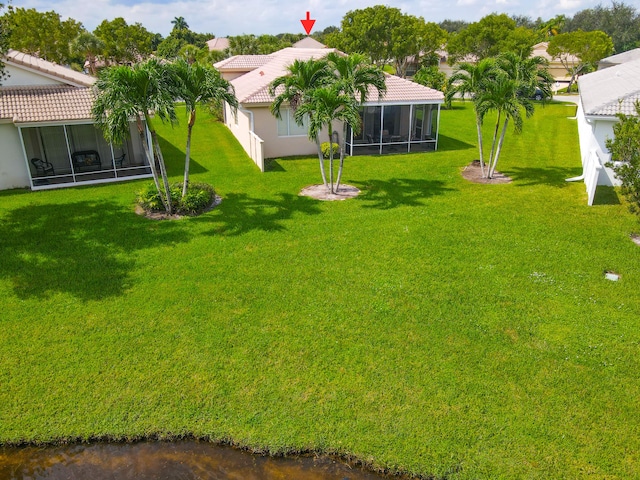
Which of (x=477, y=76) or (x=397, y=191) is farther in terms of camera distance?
(x=397, y=191)

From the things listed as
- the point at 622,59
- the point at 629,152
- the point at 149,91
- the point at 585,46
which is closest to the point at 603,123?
the point at 629,152

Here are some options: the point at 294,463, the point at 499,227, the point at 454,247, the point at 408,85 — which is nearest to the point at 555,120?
the point at 408,85

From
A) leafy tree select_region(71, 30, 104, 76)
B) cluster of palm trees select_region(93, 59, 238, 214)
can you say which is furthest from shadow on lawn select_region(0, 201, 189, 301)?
leafy tree select_region(71, 30, 104, 76)

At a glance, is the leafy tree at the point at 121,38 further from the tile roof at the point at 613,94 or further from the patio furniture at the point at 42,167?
the tile roof at the point at 613,94

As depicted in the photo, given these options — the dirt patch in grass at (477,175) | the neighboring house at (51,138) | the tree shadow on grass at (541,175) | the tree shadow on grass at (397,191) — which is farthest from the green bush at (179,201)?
the tree shadow on grass at (541,175)

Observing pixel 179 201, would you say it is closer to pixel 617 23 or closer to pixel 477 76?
pixel 477 76

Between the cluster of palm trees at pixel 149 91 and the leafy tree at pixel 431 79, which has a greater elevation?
the leafy tree at pixel 431 79
